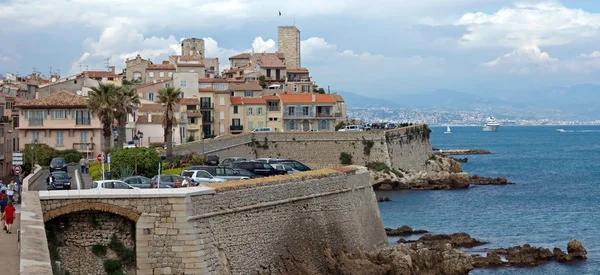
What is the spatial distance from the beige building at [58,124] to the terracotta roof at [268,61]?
212ft

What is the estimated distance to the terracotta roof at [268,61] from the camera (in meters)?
125

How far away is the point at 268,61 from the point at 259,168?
A: 7647 centimetres

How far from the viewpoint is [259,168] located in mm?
50844

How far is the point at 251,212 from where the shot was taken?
31.9 m

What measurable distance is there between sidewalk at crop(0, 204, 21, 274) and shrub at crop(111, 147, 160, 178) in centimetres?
1881

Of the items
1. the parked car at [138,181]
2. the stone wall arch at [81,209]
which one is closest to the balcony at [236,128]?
the parked car at [138,181]

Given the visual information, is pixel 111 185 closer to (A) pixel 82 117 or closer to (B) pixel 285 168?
(B) pixel 285 168

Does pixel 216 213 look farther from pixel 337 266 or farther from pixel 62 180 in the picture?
pixel 62 180

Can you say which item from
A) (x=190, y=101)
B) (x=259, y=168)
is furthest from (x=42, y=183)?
(x=190, y=101)

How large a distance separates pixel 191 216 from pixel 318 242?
9773mm

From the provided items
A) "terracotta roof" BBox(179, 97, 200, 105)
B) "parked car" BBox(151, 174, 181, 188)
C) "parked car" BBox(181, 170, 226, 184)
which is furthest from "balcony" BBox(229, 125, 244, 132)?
"parked car" BBox(151, 174, 181, 188)

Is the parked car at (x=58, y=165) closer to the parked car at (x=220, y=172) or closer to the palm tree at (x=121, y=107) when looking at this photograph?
the palm tree at (x=121, y=107)

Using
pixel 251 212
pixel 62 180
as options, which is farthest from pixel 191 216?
pixel 62 180

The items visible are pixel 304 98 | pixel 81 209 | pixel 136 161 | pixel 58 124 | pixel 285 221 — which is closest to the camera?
pixel 81 209
